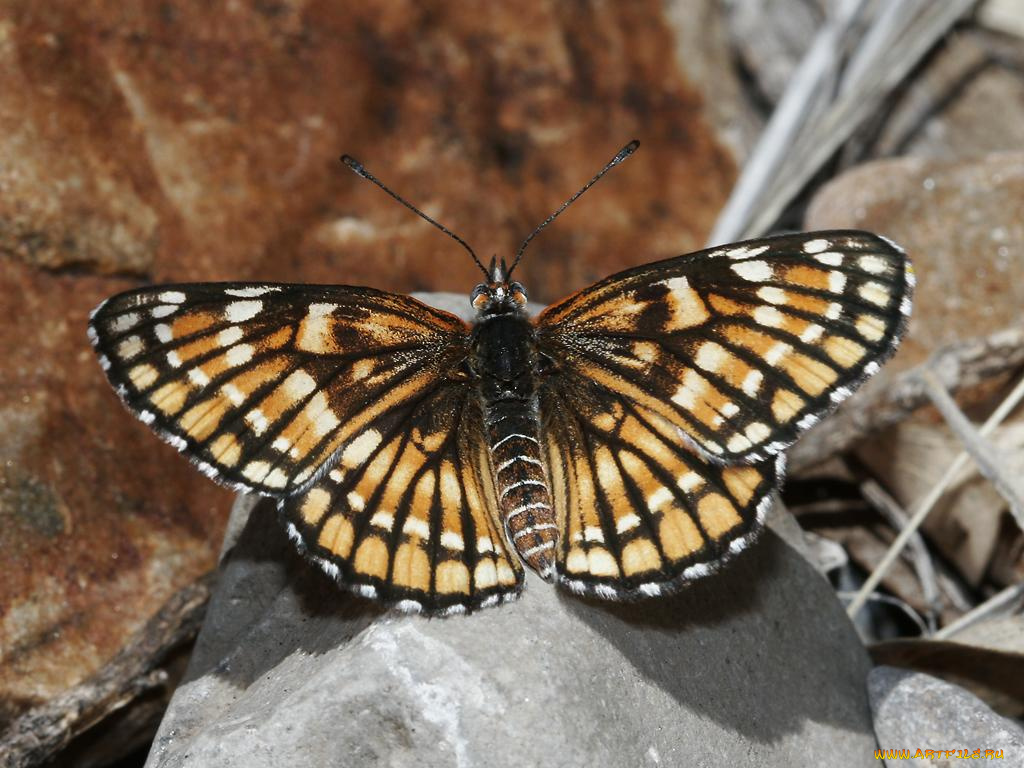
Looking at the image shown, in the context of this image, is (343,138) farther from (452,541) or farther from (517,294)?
(452,541)

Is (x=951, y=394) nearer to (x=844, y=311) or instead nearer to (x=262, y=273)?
(x=844, y=311)

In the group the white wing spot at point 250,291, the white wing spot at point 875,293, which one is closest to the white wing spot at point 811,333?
the white wing spot at point 875,293

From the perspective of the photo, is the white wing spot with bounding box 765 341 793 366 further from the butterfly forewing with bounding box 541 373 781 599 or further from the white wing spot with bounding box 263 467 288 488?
the white wing spot with bounding box 263 467 288 488

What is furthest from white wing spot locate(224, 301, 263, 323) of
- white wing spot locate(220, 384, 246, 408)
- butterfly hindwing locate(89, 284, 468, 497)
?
white wing spot locate(220, 384, 246, 408)

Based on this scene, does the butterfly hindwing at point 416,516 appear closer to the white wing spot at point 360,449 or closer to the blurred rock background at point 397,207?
the white wing spot at point 360,449

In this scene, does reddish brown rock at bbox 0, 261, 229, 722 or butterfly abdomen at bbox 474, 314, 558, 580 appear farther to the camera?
reddish brown rock at bbox 0, 261, 229, 722

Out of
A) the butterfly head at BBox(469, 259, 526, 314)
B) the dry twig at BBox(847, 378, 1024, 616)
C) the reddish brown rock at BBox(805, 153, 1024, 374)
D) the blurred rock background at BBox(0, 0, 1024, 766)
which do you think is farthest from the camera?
the reddish brown rock at BBox(805, 153, 1024, 374)
